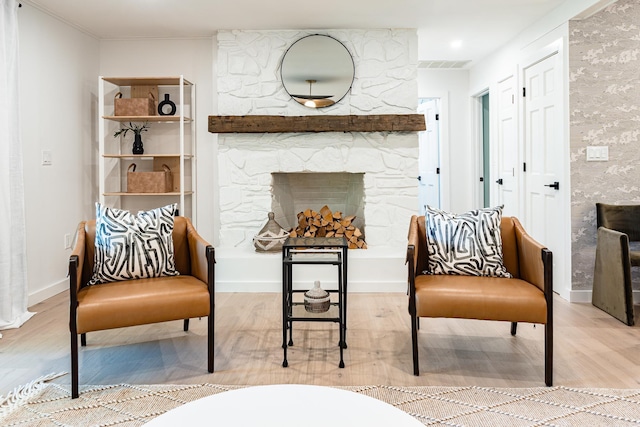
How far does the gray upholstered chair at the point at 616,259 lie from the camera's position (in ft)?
10.9

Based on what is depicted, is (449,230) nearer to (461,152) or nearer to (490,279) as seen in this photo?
(490,279)

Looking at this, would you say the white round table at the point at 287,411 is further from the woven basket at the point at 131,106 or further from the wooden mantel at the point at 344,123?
the woven basket at the point at 131,106

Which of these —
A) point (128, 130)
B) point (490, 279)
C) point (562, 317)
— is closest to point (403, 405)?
point (490, 279)

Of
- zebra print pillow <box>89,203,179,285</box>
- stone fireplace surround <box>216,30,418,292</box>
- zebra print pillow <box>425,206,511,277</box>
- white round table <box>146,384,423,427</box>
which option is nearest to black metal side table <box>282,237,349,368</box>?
zebra print pillow <box>425,206,511,277</box>

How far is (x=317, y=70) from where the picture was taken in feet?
15.4

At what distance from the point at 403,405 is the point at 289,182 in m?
3.52

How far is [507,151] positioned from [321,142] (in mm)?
2062

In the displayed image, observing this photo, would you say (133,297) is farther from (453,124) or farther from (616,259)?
(453,124)

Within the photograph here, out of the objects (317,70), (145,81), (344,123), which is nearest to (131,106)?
(145,81)

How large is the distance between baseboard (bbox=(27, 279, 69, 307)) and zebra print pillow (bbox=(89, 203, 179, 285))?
5.26 feet

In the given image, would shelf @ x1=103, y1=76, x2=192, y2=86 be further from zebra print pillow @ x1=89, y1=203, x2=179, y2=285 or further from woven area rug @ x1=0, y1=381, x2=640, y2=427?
woven area rug @ x1=0, y1=381, x2=640, y2=427

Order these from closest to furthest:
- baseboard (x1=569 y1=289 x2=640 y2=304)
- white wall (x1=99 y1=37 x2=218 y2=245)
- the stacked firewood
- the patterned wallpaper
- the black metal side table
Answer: the black metal side table, the patterned wallpaper, baseboard (x1=569 y1=289 x2=640 y2=304), the stacked firewood, white wall (x1=99 y1=37 x2=218 y2=245)

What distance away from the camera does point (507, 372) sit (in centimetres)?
257

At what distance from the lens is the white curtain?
11.0 ft
